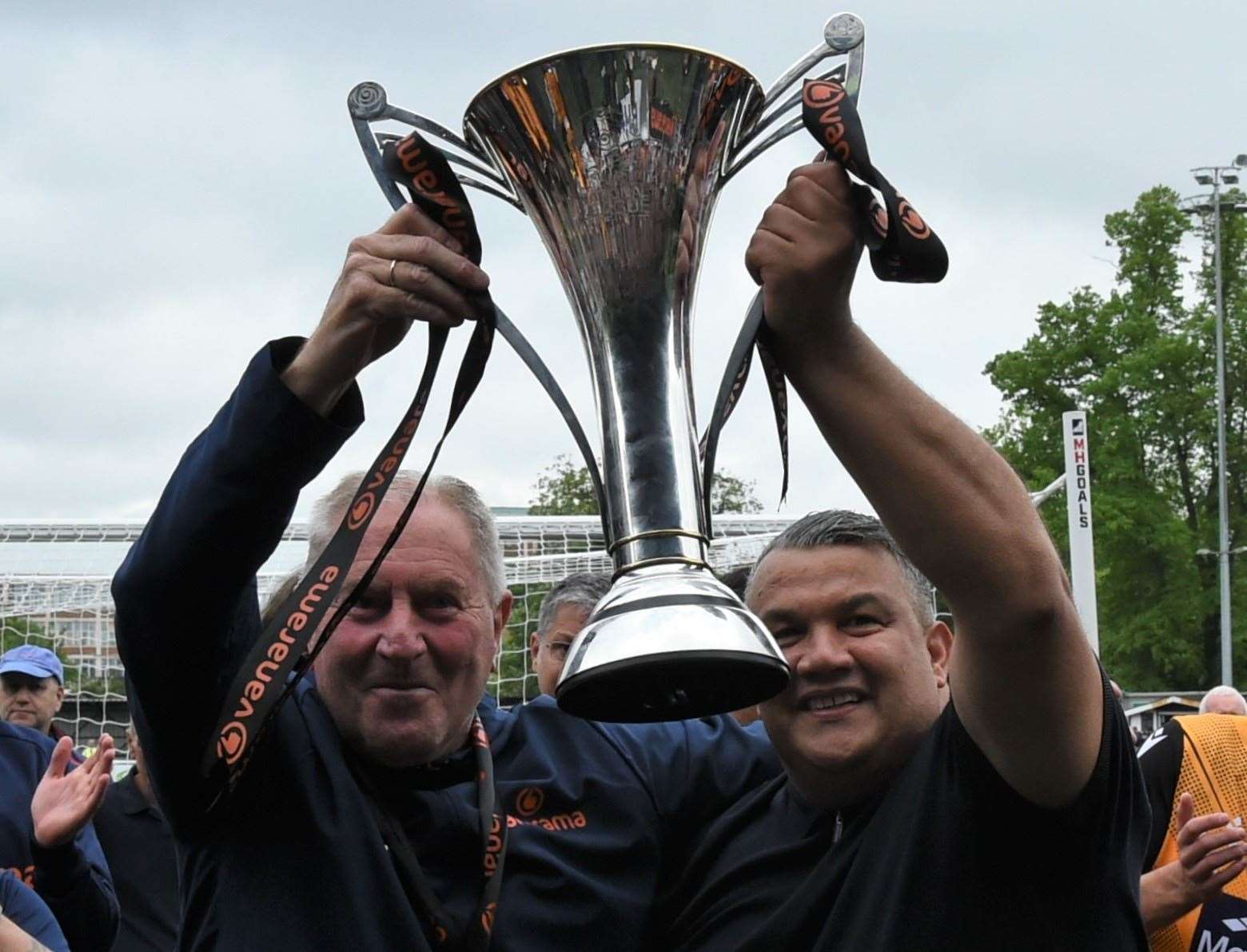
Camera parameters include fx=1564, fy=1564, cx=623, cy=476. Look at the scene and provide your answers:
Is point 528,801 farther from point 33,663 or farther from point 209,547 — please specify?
point 33,663

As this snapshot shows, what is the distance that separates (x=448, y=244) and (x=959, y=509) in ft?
2.39

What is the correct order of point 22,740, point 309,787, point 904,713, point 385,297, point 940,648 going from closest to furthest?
point 385,297 → point 309,787 → point 904,713 → point 940,648 → point 22,740

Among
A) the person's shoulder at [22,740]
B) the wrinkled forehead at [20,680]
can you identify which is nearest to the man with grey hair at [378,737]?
the person's shoulder at [22,740]

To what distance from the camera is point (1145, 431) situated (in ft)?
87.9

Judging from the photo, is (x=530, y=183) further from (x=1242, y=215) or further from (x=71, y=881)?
(x=1242, y=215)

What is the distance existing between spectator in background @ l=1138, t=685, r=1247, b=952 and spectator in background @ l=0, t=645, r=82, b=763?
4.98 m

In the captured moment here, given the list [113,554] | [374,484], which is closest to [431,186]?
[374,484]

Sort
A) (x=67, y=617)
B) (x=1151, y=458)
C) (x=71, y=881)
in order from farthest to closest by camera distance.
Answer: (x=1151, y=458) → (x=67, y=617) → (x=71, y=881)

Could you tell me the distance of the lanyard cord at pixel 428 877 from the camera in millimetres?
2346

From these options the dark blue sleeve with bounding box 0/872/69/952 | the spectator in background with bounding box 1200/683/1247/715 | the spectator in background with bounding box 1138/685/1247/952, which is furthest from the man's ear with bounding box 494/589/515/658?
the spectator in background with bounding box 1200/683/1247/715

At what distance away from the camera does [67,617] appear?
24281 mm

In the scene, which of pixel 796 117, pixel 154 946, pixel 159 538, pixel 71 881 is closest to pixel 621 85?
pixel 796 117

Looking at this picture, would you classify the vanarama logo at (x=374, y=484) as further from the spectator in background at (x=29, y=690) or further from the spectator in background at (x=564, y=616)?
the spectator in background at (x=29, y=690)

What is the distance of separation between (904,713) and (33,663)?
5.73 m
